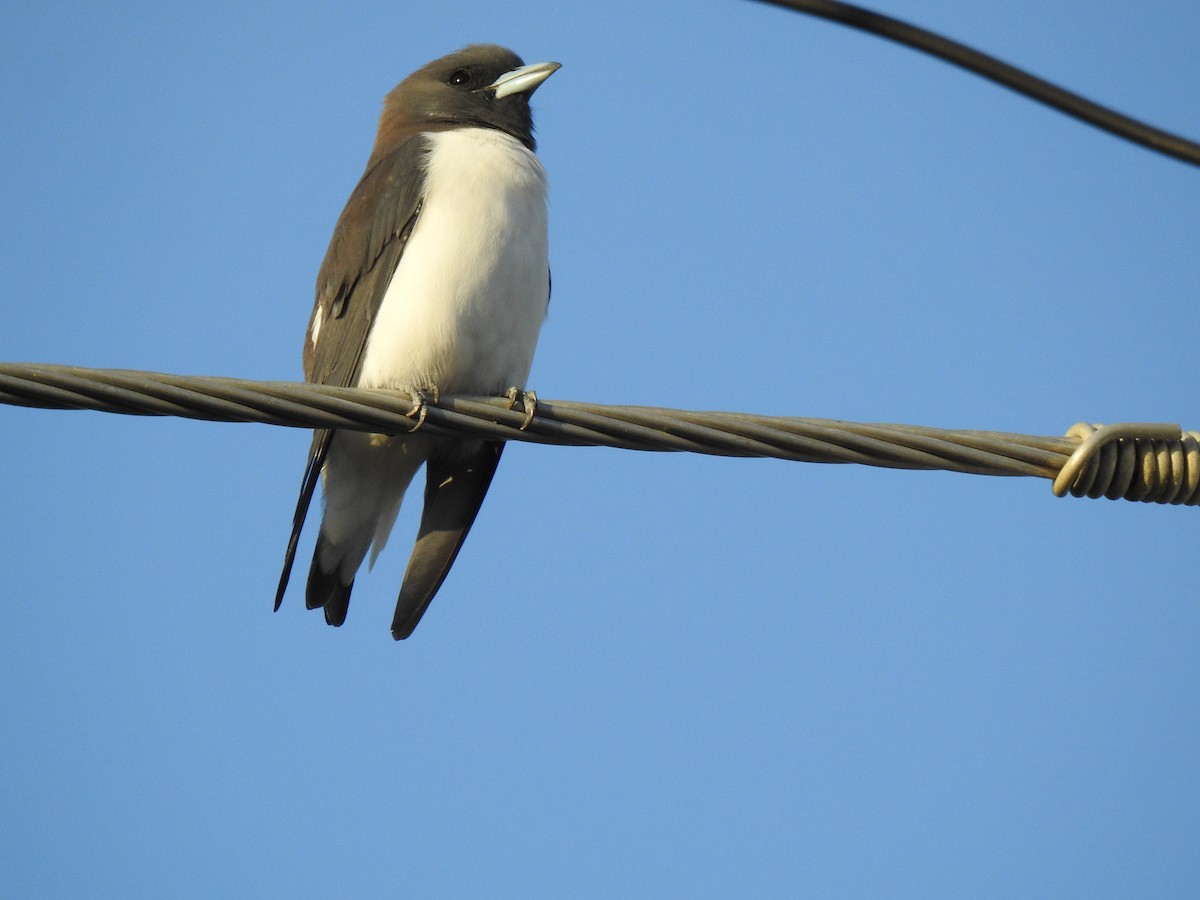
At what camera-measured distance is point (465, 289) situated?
15.7 ft

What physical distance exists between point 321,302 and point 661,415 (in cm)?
246

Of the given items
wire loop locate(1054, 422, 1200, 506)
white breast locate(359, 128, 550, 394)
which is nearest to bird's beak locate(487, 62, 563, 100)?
white breast locate(359, 128, 550, 394)

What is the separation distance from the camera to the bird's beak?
19.5 feet

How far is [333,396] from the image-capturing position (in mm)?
3188

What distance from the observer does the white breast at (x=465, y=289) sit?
477cm

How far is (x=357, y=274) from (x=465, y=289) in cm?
49

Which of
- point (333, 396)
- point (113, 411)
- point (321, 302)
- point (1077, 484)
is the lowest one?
point (113, 411)

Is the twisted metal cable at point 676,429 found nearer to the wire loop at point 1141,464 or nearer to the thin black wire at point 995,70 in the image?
the wire loop at point 1141,464

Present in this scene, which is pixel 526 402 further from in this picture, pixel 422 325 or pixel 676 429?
pixel 422 325

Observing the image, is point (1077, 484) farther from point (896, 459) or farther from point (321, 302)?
point (321, 302)

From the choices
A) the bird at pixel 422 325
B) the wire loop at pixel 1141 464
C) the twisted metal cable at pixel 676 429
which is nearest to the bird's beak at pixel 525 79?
the bird at pixel 422 325

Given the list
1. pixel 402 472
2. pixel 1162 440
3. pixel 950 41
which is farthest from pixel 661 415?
pixel 402 472

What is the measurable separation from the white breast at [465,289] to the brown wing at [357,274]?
5cm

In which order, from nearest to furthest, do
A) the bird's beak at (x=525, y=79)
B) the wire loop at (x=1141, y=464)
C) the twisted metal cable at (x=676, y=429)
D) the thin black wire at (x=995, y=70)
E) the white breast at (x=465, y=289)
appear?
1. the thin black wire at (x=995, y=70)
2. the twisted metal cable at (x=676, y=429)
3. the wire loop at (x=1141, y=464)
4. the white breast at (x=465, y=289)
5. the bird's beak at (x=525, y=79)
